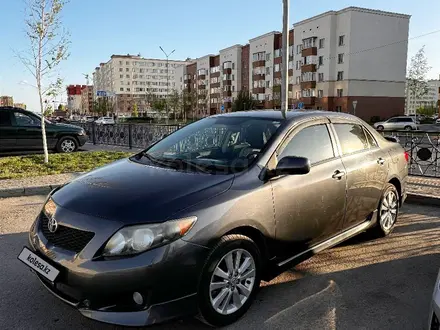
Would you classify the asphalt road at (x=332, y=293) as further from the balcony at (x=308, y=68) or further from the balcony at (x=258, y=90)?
the balcony at (x=258, y=90)

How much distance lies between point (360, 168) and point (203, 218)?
7.63ft

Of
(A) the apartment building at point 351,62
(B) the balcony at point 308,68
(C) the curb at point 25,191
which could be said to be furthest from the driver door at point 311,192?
(B) the balcony at point 308,68

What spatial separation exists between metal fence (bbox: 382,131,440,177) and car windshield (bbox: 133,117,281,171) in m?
6.27

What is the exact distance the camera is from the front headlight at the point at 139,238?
2582 millimetres

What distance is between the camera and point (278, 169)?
10.8ft

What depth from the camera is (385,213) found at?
496 cm

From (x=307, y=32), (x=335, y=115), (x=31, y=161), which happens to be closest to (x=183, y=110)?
(x=307, y=32)

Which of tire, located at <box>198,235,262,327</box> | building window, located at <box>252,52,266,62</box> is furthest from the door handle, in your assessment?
building window, located at <box>252,52,266,62</box>

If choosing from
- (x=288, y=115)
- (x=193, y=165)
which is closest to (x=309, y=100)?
(x=288, y=115)

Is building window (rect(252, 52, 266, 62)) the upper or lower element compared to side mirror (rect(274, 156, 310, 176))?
upper

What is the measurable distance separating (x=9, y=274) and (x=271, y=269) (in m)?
2.61

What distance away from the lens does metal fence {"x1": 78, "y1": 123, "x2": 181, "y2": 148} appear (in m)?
14.9

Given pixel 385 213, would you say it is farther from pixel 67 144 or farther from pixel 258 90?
pixel 258 90

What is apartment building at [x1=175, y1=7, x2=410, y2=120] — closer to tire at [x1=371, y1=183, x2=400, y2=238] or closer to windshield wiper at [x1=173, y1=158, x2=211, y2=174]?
tire at [x1=371, y1=183, x2=400, y2=238]
